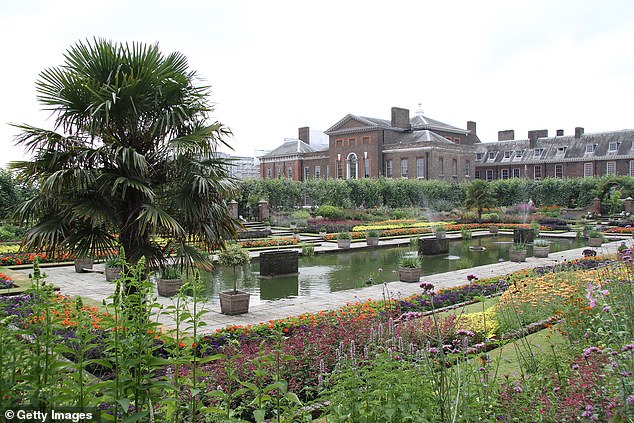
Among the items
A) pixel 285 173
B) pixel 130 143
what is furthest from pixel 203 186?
pixel 285 173

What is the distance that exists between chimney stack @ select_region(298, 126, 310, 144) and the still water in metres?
41.5

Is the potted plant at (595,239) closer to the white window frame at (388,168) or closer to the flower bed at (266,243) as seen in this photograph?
the flower bed at (266,243)

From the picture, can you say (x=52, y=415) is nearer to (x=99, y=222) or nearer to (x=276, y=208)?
(x=99, y=222)

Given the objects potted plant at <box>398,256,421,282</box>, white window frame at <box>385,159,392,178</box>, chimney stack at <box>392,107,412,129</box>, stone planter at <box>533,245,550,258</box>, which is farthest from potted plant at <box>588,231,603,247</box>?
chimney stack at <box>392,107,412,129</box>

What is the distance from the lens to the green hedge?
35.2 meters

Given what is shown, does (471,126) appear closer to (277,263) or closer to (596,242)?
(596,242)

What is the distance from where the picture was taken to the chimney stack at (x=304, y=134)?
61.2m

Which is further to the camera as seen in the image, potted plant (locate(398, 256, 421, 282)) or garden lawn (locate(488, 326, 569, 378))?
potted plant (locate(398, 256, 421, 282))

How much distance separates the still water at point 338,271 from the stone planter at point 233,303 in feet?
4.55

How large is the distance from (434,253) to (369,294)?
8234mm

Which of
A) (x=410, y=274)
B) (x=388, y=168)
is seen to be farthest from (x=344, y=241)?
(x=388, y=168)

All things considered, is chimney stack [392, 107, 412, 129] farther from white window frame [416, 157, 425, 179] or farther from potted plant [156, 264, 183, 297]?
potted plant [156, 264, 183, 297]

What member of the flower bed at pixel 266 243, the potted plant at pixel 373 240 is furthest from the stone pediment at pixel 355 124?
the flower bed at pixel 266 243

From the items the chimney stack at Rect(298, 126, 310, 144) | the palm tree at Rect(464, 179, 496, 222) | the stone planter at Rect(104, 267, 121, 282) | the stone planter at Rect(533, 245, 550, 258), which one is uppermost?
the chimney stack at Rect(298, 126, 310, 144)
